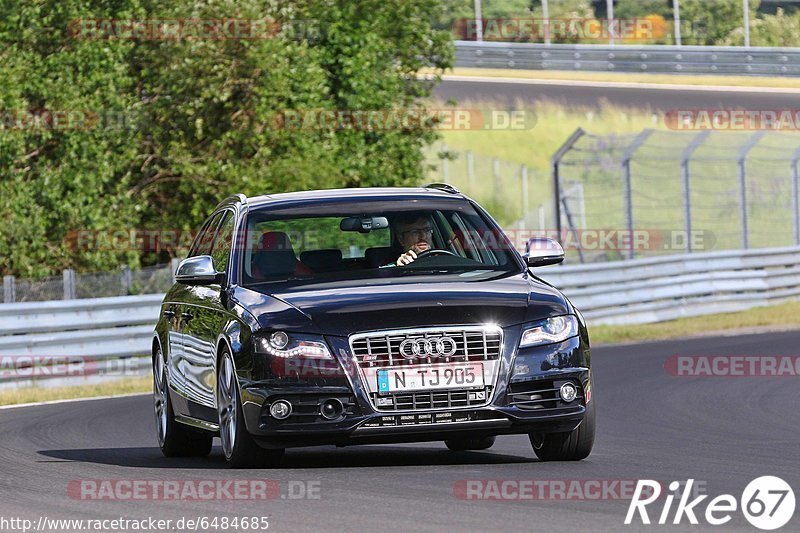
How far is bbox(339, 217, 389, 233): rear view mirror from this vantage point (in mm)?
10781

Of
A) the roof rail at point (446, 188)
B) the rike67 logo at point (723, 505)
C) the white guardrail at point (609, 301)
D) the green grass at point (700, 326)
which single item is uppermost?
the roof rail at point (446, 188)

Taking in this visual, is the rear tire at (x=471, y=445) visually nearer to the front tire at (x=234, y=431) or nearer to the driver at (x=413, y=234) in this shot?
the driver at (x=413, y=234)

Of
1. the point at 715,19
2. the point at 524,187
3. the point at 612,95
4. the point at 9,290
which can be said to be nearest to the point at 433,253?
the point at 9,290

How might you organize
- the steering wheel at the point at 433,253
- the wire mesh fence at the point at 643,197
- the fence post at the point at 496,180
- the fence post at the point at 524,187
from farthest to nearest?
Result: the fence post at the point at 496,180 < the fence post at the point at 524,187 < the wire mesh fence at the point at 643,197 < the steering wheel at the point at 433,253

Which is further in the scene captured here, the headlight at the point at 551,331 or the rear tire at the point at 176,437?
the rear tire at the point at 176,437

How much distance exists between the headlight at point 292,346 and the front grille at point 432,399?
14.2 inches

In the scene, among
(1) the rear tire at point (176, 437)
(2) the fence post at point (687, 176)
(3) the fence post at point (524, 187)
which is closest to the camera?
(1) the rear tire at point (176, 437)

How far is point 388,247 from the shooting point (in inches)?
431

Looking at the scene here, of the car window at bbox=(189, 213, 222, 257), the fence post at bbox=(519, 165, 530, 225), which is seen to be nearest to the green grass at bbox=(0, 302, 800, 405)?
the car window at bbox=(189, 213, 222, 257)

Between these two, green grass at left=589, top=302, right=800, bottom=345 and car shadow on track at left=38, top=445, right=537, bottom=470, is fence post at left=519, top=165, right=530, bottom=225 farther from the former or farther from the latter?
car shadow on track at left=38, top=445, right=537, bottom=470

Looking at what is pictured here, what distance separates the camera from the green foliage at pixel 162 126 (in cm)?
2622

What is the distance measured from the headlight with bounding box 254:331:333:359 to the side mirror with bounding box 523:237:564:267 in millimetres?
1880

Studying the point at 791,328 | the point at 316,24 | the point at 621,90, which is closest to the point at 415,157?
the point at 316,24

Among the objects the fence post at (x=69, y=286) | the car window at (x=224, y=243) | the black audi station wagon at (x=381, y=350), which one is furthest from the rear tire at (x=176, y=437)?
the fence post at (x=69, y=286)
